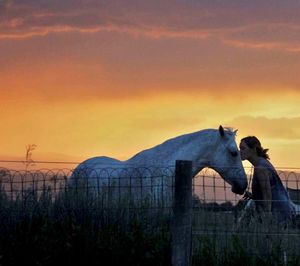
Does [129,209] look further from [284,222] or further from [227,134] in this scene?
[227,134]

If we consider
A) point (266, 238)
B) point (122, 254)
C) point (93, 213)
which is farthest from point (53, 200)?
point (266, 238)

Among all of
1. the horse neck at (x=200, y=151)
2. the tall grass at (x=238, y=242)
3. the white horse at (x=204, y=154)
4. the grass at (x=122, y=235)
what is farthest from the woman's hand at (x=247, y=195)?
the horse neck at (x=200, y=151)

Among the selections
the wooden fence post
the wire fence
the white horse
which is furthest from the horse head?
the wooden fence post

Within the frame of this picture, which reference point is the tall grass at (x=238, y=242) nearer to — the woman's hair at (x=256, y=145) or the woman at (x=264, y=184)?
the woman at (x=264, y=184)

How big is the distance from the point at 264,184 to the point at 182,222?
2625 mm

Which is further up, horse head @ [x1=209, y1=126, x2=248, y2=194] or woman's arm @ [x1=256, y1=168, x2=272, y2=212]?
horse head @ [x1=209, y1=126, x2=248, y2=194]

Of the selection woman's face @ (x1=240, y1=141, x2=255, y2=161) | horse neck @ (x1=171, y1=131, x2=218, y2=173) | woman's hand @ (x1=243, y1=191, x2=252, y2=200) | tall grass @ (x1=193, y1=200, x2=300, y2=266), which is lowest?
tall grass @ (x1=193, y1=200, x2=300, y2=266)

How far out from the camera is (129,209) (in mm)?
10859

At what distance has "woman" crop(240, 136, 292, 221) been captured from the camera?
40.8 ft

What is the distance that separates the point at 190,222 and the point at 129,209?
96cm

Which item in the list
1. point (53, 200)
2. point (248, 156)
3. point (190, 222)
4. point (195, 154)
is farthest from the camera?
point (195, 154)

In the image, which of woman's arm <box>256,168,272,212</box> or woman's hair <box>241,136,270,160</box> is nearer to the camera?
woman's arm <box>256,168,272,212</box>

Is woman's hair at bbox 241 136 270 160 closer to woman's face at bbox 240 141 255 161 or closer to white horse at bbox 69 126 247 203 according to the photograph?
woman's face at bbox 240 141 255 161

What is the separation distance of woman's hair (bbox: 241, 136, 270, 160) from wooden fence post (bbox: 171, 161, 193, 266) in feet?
10.0
